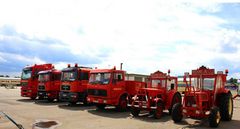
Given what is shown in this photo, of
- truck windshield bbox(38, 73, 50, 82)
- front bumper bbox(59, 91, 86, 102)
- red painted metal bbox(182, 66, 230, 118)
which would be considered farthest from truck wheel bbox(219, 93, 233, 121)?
truck windshield bbox(38, 73, 50, 82)

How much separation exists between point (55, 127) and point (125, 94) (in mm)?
6782

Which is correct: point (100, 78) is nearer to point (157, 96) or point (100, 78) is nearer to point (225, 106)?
point (157, 96)

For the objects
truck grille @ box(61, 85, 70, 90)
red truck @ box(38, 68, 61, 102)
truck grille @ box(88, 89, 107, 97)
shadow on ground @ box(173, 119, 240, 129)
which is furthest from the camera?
red truck @ box(38, 68, 61, 102)

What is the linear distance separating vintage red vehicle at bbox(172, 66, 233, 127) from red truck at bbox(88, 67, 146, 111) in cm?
461

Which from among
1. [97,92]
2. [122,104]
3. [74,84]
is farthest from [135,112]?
[74,84]

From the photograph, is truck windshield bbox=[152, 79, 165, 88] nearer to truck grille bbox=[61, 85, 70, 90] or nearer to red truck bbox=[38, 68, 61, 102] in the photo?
truck grille bbox=[61, 85, 70, 90]

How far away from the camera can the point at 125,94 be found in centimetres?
1755

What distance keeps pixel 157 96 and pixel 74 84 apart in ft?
21.8

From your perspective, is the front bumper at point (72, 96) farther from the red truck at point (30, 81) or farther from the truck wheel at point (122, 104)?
the red truck at point (30, 81)

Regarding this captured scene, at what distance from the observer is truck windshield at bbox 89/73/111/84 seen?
1681 cm

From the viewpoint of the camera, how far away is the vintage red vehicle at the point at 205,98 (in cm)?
1225

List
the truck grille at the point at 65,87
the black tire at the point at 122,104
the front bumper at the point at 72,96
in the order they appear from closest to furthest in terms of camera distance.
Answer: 1. the black tire at the point at 122,104
2. the front bumper at the point at 72,96
3. the truck grille at the point at 65,87

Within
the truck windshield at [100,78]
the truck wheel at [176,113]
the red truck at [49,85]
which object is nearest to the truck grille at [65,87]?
the red truck at [49,85]

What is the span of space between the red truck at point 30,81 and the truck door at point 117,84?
10.5 m
